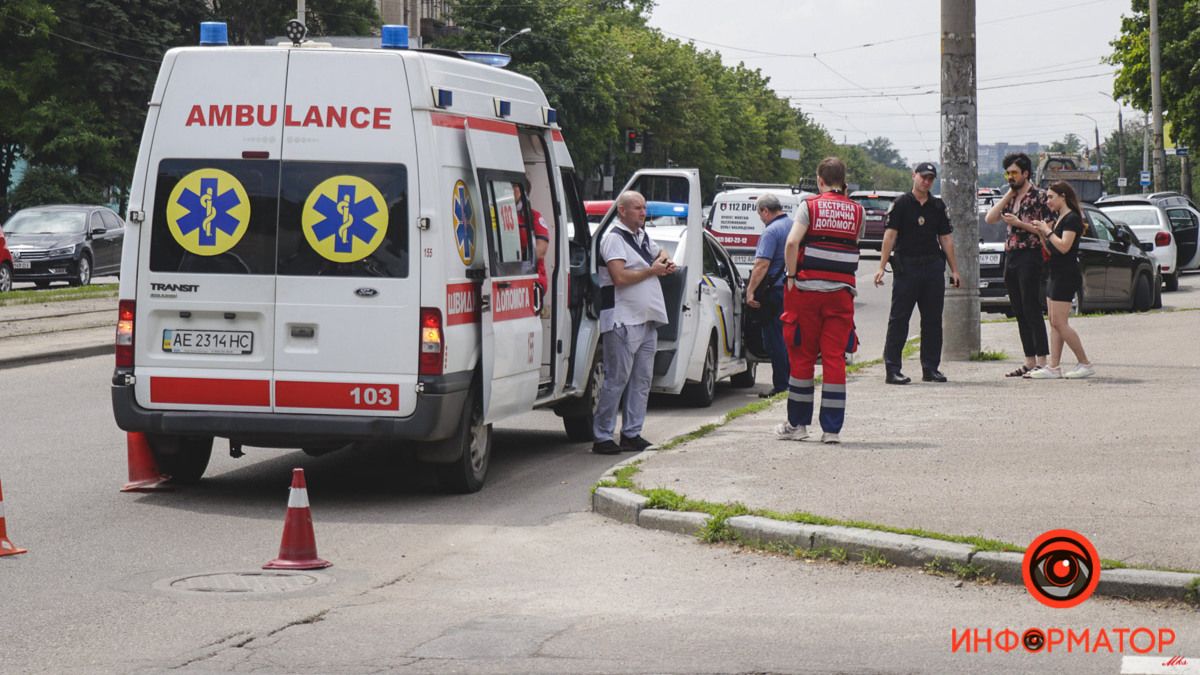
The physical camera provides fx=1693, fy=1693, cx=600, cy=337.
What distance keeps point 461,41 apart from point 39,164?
2555cm

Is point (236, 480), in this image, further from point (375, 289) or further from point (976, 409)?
point (976, 409)

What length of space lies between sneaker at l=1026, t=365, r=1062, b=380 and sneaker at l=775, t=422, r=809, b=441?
4549 millimetres

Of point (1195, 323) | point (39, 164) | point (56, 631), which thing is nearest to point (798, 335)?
point (56, 631)

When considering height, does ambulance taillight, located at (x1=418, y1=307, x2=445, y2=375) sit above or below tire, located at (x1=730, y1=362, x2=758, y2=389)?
above

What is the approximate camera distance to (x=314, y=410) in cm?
990

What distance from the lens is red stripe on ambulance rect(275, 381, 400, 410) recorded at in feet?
32.2

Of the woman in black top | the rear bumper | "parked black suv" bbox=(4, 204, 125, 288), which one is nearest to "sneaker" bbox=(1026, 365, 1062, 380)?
the woman in black top

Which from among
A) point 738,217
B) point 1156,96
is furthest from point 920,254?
point 1156,96

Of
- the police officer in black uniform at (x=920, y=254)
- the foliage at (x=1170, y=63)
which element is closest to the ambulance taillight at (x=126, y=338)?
the police officer in black uniform at (x=920, y=254)

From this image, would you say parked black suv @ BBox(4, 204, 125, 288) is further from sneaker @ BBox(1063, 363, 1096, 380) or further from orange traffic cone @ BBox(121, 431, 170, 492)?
orange traffic cone @ BBox(121, 431, 170, 492)

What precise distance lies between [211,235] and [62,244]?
86.0 ft

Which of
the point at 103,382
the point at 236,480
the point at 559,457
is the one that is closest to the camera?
the point at 236,480

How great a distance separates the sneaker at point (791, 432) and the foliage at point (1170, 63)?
46.3 meters

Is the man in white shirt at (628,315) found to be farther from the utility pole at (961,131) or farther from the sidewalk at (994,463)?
the utility pole at (961,131)
